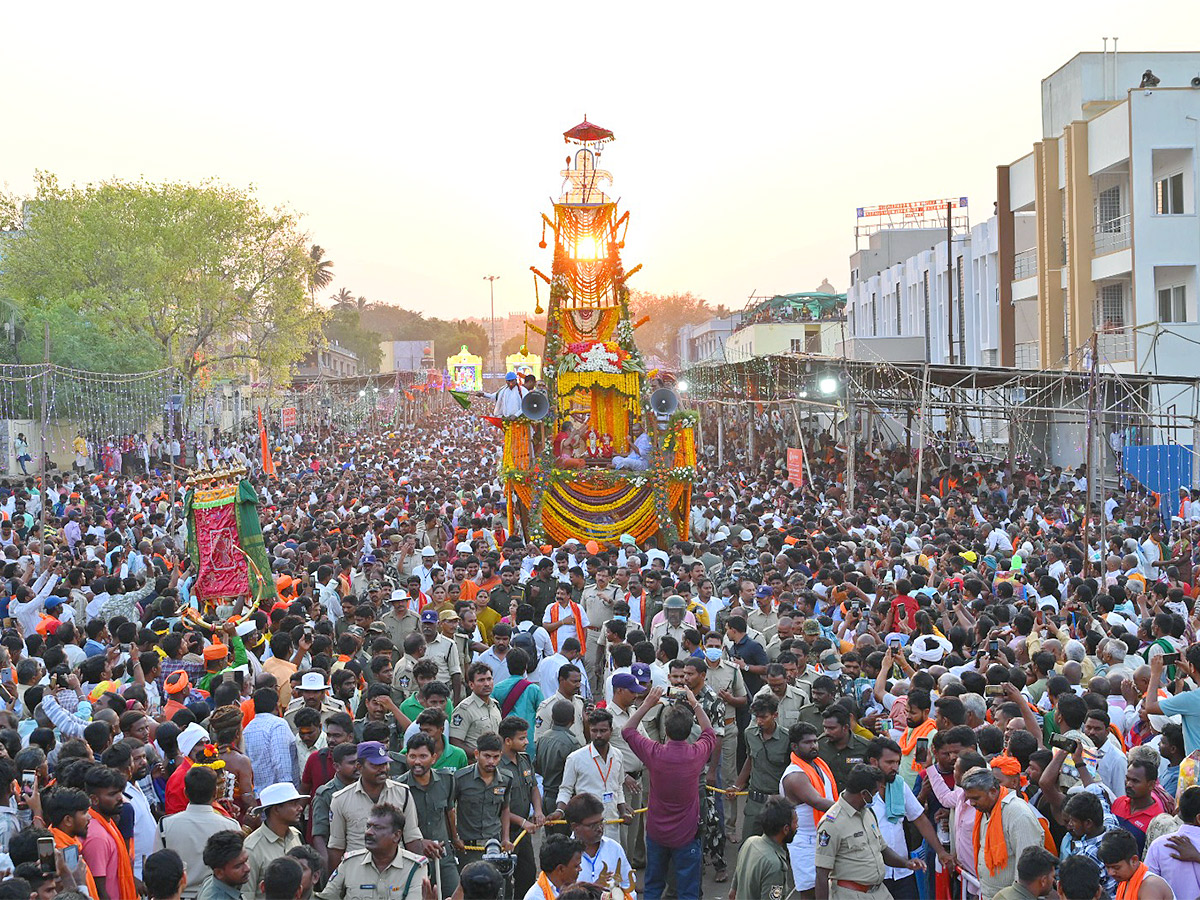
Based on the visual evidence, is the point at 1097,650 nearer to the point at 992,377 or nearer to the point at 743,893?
the point at 743,893

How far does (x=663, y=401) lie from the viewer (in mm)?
18891

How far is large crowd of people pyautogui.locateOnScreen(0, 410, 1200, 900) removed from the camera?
17.6 feet

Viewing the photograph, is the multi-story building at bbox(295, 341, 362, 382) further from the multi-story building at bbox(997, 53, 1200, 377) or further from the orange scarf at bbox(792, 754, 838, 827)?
the orange scarf at bbox(792, 754, 838, 827)

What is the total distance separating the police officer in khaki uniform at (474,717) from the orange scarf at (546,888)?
238 centimetres

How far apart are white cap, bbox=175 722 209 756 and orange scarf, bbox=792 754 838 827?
10.5 feet

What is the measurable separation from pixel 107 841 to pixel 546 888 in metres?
2.02

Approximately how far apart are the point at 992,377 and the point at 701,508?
21.5 ft

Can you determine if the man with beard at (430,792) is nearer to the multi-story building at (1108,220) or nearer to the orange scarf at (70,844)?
the orange scarf at (70,844)

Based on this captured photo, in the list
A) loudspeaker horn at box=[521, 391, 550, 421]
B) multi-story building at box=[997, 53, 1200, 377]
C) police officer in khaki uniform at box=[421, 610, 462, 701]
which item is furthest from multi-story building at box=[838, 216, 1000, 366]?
police officer in khaki uniform at box=[421, 610, 462, 701]

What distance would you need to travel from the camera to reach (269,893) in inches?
192

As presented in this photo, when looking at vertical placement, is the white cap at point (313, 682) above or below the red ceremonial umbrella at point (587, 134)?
below

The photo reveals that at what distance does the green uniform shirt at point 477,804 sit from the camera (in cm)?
636

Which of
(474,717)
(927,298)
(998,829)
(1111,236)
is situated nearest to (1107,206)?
(1111,236)

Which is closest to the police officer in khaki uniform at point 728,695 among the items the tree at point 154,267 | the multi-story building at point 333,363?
the tree at point 154,267
